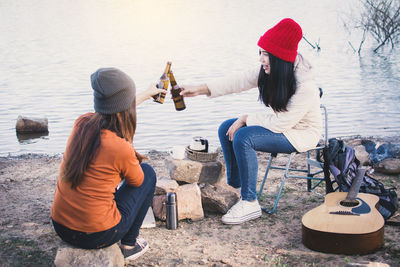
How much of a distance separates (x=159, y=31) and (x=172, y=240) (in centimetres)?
2536

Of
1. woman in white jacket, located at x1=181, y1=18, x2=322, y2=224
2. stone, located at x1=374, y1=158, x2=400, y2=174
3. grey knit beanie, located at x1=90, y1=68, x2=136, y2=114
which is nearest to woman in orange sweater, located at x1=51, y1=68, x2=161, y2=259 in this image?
grey knit beanie, located at x1=90, y1=68, x2=136, y2=114

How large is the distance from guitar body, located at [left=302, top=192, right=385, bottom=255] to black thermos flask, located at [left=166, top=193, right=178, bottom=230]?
1165mm

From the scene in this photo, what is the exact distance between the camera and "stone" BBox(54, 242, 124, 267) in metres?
3.18

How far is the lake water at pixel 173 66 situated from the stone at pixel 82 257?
184 inches

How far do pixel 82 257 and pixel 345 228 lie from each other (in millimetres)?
1947

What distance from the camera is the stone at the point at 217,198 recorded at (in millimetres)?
4488

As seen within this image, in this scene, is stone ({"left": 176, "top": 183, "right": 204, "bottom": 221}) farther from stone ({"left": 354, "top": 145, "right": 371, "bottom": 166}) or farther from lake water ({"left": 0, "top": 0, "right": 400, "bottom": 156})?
lake water ({"left": 0, "top": 0, "right": 400, "bottom": 156})

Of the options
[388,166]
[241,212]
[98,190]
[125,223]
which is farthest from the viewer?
[388,166]

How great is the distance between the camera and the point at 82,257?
3.20 metres

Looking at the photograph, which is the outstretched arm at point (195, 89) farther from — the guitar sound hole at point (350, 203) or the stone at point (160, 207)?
the guitar sound hole at point (350, 203)

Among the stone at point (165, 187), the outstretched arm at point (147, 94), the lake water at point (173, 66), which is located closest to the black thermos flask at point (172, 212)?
the stone at point (165, 187)

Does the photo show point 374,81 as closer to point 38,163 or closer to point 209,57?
point 209,57

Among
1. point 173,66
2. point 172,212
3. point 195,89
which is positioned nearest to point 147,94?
point 195,89

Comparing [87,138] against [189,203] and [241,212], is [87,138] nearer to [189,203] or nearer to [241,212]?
[189,203]
